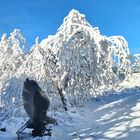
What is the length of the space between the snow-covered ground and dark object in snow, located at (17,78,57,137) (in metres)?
0.41

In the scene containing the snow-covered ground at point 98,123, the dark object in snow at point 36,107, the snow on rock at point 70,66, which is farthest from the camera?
the snow on rock at point 70,66

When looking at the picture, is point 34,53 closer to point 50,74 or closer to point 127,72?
point 50,74

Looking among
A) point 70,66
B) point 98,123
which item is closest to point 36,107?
point 98,123

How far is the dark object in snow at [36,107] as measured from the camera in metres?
12.6

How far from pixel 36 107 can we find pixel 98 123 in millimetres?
3448

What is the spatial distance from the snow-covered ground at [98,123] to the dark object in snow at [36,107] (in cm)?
41

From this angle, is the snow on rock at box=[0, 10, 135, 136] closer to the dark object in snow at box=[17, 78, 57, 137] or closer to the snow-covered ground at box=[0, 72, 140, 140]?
the snow-covered ground at box=[0, 72, 140, 140]

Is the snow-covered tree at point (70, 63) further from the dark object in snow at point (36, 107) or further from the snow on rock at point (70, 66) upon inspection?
the dark object in snow at point (36, 107)

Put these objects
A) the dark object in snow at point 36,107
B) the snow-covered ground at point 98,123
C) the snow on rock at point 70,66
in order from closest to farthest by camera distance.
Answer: the dark object in snow at point 36,107 → the snow-covered ground at point 98,123 → the snow on rock at point 70,66

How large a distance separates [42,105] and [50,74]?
17.9ft

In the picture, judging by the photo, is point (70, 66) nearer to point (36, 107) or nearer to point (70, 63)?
point (70, 63)


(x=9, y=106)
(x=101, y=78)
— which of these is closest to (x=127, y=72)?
(x=101, y=78)

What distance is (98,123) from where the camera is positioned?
15219 millimetres

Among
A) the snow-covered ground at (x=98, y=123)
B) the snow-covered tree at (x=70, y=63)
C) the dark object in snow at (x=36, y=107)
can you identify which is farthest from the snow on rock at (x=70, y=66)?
the dark object in snow at (x=36, y=107)
